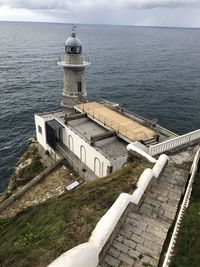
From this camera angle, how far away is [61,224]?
1115cm

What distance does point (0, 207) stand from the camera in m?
23.4

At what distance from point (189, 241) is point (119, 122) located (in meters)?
16.8

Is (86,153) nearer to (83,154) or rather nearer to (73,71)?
(83,154)

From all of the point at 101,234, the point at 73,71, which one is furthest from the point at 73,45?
the point at 101,234

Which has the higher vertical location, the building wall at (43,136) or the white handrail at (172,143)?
the white handrail at (172,143)

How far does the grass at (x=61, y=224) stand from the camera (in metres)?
9.58

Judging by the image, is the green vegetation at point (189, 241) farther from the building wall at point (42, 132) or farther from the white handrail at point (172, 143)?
the building wall at point (42, 132)

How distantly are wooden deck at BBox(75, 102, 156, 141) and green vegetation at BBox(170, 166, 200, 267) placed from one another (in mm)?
11078

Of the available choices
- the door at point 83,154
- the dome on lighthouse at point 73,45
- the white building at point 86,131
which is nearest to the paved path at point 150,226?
the white building at point 86,131

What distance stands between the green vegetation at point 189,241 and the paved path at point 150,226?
2.21ft

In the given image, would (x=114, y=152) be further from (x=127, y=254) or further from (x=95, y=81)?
(x=95, y=81)

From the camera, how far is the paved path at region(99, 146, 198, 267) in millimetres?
9891

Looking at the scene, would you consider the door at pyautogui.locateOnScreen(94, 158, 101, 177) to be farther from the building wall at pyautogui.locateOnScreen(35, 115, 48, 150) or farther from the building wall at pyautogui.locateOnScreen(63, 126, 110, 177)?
the building wall at pyautogui.locateOnScreen(35, 115, 48, 150)

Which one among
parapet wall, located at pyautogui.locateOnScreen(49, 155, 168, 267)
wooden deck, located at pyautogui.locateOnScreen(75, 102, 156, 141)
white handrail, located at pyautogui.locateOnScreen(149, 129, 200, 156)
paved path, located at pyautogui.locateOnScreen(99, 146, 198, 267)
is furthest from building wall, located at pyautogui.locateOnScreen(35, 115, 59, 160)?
parapet wall, located at pyautogui.locateOnScreen(49, 155, 168, 267)
